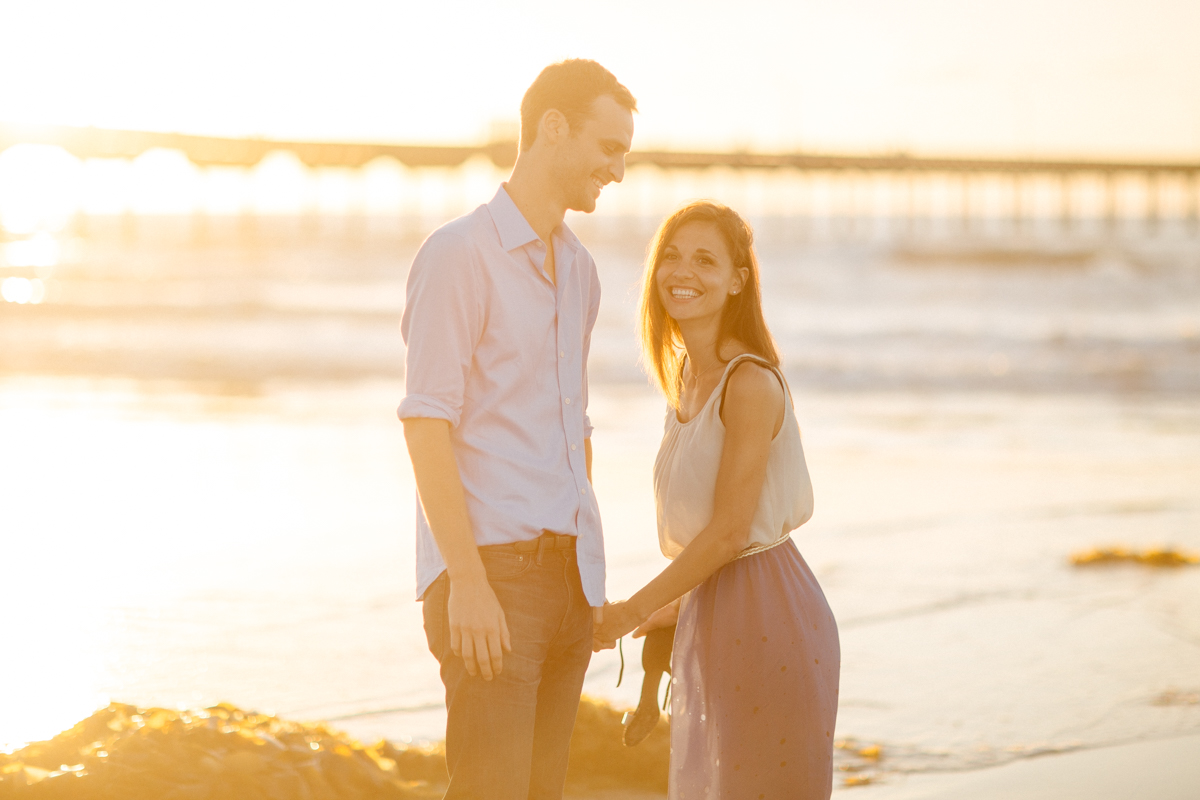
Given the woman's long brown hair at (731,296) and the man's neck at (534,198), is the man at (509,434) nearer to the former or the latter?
the man's neck at (534,198)

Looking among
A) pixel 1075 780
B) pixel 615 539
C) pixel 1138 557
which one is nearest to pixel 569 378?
pixel 1075 780

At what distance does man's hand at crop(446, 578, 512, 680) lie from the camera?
2070mm


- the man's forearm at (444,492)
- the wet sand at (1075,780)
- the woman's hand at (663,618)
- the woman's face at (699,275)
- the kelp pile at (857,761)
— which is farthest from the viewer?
the kelp pile at (857,761)

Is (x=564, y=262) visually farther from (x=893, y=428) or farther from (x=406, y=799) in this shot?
(x=893, y=428)

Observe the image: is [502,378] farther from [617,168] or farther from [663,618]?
[663,618]

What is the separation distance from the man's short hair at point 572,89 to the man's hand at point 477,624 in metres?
0.86

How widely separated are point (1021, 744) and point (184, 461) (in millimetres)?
7350

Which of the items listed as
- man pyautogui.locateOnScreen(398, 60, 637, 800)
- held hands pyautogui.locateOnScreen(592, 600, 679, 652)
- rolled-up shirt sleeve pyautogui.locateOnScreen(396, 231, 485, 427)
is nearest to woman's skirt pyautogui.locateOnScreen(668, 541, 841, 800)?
held hands pyautogui.locateOnScreen(592, 600, 679, 652)

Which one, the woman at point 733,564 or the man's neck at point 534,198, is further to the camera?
the woman at point 733,564

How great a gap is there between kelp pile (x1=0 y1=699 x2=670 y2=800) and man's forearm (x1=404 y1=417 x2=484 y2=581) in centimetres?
124

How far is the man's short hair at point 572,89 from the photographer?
2.19 meters

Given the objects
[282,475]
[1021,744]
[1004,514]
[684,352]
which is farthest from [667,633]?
[282,475]

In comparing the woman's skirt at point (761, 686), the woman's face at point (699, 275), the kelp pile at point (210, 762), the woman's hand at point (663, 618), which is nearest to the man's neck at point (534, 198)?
the woman's face at point (699, 275)

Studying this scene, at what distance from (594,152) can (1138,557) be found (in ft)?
17.5
